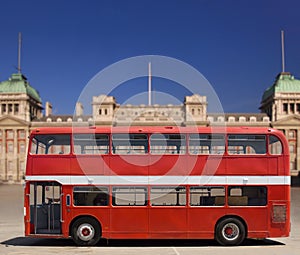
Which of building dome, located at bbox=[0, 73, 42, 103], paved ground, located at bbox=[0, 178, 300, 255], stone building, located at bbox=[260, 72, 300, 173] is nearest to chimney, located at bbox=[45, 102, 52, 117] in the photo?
building dome, located at bbox=[0, 73, 42, 103]

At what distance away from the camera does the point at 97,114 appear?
10831 centimetres

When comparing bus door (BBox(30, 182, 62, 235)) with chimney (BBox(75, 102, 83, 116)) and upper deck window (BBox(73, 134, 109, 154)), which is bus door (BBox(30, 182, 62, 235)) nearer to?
upper deck window (BBox(73, 134, 109, 154))

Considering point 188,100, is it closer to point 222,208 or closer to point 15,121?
point 15,121

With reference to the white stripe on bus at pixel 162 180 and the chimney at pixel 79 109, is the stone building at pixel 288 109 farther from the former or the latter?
the white stripe on bus at pixel 162 180

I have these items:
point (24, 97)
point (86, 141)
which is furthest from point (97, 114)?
point (86, 141)

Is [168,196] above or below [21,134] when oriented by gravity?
Answer: below

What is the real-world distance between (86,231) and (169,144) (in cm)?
462

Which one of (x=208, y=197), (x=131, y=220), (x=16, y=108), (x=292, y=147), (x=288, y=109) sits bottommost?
(x=131, y=220)

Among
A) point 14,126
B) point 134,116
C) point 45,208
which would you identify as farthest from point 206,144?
point 14,126

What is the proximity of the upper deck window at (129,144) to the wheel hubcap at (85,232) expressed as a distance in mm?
3031

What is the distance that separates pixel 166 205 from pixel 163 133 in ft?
8.97

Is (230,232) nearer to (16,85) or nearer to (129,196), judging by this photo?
(129,196)

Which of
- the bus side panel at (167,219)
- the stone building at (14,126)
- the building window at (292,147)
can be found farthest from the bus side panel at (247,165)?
the stone building at (14,126)

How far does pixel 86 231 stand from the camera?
17938mm
